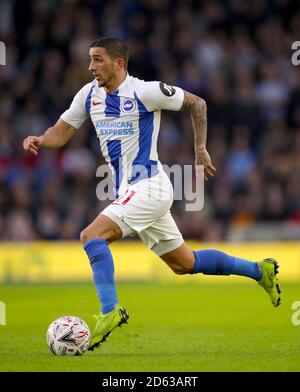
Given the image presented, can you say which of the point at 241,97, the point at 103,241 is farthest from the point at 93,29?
the point at 103,241

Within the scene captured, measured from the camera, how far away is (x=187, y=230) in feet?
53.3

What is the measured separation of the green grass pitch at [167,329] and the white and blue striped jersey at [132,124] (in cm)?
143

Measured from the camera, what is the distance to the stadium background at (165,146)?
14.7 m

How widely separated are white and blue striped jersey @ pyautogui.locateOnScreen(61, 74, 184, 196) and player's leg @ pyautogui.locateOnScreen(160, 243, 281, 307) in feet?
2.46

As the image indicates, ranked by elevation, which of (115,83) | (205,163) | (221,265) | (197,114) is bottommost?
(221,265)

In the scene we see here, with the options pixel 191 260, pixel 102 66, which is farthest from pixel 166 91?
pixel 191 260

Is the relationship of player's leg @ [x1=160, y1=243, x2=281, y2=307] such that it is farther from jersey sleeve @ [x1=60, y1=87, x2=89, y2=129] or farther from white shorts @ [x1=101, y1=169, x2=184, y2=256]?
jersey sleeve @ [x1=60, y1=87, x2=89, y2=129]

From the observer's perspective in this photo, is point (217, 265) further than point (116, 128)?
Yes

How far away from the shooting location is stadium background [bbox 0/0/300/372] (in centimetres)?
1470

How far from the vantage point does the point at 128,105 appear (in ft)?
26.1

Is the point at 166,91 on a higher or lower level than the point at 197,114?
higher

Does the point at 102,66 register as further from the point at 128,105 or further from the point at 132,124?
the point at 132,124

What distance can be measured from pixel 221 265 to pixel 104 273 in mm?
1251
